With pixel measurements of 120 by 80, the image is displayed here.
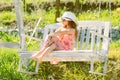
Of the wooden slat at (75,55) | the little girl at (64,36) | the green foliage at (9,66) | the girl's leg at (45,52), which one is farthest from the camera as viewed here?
the green foliage at (9,66)

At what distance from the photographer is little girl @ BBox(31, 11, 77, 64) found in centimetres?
669

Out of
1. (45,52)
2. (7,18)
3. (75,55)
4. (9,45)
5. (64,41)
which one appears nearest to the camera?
(75,55)

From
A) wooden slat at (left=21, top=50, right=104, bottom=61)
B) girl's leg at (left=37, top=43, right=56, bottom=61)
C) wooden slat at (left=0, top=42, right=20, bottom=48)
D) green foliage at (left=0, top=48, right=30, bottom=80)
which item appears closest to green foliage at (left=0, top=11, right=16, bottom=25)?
green foliage at (left=0, top=48, right=30, bottom=80)

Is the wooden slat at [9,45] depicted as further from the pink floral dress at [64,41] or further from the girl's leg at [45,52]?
the girl's leg at [45,52]

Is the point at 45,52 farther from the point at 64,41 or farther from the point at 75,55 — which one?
the point at 64,41

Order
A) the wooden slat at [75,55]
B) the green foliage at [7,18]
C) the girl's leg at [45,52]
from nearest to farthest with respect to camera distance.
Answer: the wooden slat at [75,55]
the girl's leg at [45,52]
the green foliage at [7,18]

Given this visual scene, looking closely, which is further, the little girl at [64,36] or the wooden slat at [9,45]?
the wooden slat at [9,45]

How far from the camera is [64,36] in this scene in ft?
22.9

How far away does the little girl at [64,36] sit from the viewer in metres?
6.69

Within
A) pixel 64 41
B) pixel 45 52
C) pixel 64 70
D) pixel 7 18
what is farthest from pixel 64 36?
pixel 7 18

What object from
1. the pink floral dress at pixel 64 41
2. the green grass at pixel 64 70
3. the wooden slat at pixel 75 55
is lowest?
the green grass at pixel 64 70

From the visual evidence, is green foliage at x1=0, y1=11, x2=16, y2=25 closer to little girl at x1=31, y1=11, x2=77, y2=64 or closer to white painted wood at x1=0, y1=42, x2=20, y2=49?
white painted wood at x1=0, y1=42, x2=20, y2=49

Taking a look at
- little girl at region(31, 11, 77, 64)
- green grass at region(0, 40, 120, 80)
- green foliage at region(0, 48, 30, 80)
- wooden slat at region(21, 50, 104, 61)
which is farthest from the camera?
green foliage at region(0, 48, 30, 80)

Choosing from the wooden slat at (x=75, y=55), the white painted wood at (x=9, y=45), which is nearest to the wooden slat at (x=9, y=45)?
the white painted wood at (x=9, y=45)
